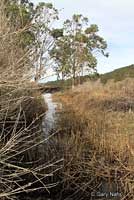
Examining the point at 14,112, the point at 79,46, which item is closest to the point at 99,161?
the point at 14,112

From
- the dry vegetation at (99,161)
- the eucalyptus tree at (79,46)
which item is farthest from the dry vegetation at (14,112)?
the eucalyptus tree at (79,46)

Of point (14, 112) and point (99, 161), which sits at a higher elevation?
point (14, 112)

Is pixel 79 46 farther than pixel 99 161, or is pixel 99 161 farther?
pixel 79 46

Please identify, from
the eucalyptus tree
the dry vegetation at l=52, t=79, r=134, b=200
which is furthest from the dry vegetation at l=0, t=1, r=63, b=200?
the eucalyptus tree

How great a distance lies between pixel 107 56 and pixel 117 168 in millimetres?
36424

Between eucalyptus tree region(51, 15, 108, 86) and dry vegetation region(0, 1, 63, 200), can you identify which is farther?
eucalyptus tree region(51, 15, 108, 86)

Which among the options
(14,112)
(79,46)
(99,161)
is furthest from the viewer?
(79,46)

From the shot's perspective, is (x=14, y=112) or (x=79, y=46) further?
(x=79, y=46)

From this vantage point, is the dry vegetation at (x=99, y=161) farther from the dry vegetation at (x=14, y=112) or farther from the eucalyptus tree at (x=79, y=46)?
the eucalyptus tree at (x=79, y=46)

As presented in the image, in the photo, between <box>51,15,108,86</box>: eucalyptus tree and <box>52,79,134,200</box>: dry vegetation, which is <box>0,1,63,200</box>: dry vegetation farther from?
<box>51,15,108,86</box>: eucalyptus tree

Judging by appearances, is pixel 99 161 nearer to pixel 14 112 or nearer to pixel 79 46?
pixel 14 112

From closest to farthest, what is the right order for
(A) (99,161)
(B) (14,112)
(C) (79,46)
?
1. (B) (14,112)
2. (A) (99,161)
3. (C) (79,46)

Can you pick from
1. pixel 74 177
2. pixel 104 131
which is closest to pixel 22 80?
pixel 74 177

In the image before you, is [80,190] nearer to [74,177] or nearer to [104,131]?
[74,177]
